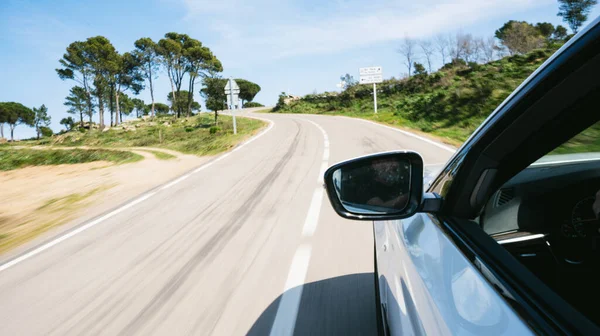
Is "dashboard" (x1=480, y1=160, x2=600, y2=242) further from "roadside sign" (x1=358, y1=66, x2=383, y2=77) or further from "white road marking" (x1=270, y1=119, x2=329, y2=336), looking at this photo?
"roadside sign" (x1=358, y1=66, x2=383, y2=77)

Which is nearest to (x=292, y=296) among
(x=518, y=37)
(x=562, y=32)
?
(x=562, y=32)

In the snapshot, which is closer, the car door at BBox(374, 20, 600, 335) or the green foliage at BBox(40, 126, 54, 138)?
the car door at BBox(374, 20, 600, 335)

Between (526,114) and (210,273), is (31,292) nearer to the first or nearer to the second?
(210,273)

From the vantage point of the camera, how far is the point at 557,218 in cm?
133

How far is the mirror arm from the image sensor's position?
125 centimetres

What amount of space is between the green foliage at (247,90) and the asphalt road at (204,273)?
252 feet

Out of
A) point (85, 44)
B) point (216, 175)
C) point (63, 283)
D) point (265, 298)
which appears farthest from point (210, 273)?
point (85, 44)

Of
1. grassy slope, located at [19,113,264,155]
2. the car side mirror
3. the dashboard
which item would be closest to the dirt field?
grassy slope, located at [19,113,264,155]

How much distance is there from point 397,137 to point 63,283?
10.4 meters

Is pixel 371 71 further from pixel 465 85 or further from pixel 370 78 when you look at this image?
pixel 465 85

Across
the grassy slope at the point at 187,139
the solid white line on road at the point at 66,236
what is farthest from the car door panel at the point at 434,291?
the grassy slope at the point at 187,139

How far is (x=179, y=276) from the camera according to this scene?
133 inches

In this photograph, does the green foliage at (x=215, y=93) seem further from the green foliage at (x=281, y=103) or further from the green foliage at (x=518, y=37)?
the green foliage at (x=518, y=37)

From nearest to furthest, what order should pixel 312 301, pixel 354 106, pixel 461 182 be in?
pixel 461 182 → pixel 312 301 → pixel 354 106
